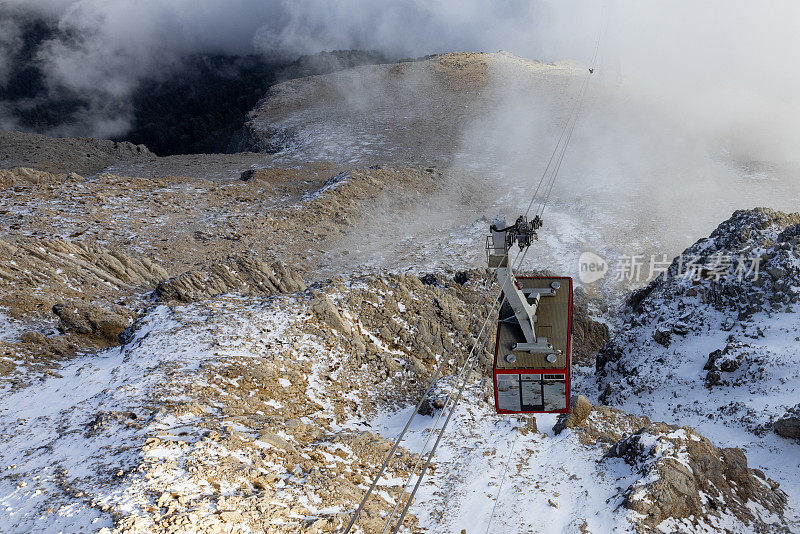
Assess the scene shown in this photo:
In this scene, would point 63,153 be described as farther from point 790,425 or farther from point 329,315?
point 790,425

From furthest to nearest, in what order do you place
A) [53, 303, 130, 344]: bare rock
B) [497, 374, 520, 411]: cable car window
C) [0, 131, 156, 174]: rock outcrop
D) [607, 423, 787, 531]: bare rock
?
[0, 131, 156, 174]: rock outcrop < [53, 303, 130, 344]: bare rock < [497, 374, 520, 411]: cable car window < [607, 423, 787, 531]: bare rock

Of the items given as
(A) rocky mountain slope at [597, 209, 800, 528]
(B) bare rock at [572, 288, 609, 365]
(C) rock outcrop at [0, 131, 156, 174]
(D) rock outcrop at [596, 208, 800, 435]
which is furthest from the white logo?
(C) rock outcrop at [0, 131, 156, 174]

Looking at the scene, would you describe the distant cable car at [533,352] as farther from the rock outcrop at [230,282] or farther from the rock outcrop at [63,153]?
the rock outcrop at [63,153]

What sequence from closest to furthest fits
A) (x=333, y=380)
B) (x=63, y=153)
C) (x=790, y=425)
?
1. (x=790, y=425)
2. (x=333, y=380)
3. (x=63, y=153)

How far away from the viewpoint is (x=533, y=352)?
1362cm

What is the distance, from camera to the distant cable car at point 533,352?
43.7 ft

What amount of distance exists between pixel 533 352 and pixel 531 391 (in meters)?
0.96

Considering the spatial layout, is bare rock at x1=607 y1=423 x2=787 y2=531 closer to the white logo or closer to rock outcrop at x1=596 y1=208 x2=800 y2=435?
rock outcrop at x1=596 y1=208 x2=800 y2=435

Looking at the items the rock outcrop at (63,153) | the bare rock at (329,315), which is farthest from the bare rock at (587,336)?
the rock outcrop at (63,153)

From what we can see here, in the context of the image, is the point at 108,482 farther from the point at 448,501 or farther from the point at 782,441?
the point at 782,441

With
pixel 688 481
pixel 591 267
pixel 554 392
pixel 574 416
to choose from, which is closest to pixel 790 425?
pixel 688 481

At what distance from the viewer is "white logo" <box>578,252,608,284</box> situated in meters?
29.5

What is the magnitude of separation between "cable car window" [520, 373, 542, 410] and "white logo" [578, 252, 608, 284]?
55.0 feet

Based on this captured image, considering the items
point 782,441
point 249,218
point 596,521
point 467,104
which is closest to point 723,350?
point 782,441
